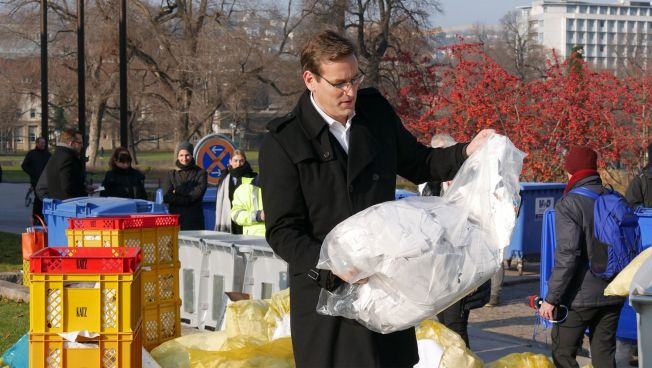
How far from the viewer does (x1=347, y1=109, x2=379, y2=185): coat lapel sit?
3760mm

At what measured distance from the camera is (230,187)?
1105 cm

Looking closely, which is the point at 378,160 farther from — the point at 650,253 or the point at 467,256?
the point at 650,253

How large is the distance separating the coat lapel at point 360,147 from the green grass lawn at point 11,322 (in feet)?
17.7

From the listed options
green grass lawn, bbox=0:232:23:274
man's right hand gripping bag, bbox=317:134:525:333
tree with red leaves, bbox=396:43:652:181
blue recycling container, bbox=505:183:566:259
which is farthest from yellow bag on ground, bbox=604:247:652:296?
tree with red leaves, bbox=396:43:652:181

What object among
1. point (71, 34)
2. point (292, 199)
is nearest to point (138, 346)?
point (292, 199)

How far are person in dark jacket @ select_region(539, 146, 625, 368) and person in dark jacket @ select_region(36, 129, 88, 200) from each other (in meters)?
6.69

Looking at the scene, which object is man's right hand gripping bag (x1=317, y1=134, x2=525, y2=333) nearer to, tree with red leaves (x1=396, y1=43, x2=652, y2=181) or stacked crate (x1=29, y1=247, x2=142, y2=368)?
stacked crate (x1=29, y1=247, x2=142, y2=368)

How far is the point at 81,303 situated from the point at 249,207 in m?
4.73

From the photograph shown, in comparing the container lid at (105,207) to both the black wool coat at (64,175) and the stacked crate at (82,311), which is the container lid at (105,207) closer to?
the black wool coat at (64,175)

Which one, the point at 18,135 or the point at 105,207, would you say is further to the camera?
the point at 18,135

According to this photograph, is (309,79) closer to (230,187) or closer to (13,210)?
(230,187)

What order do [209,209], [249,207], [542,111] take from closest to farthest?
[249,207] → [209,209] → [542,111]

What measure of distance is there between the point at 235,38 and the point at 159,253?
3162 cm

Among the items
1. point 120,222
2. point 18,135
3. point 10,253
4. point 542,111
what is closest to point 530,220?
point 542,111
